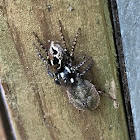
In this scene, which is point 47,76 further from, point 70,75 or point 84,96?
point 84,96

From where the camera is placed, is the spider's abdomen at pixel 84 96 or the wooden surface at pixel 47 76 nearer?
the wooden surface at pixel 47 76

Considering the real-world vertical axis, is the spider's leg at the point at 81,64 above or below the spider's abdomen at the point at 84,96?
above

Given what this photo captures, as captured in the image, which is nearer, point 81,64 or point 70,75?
point 81,64

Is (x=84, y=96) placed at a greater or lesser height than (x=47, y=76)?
lesser

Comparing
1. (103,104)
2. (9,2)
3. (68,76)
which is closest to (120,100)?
(103,104)

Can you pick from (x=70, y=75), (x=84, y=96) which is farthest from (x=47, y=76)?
(x=84, y=96)
